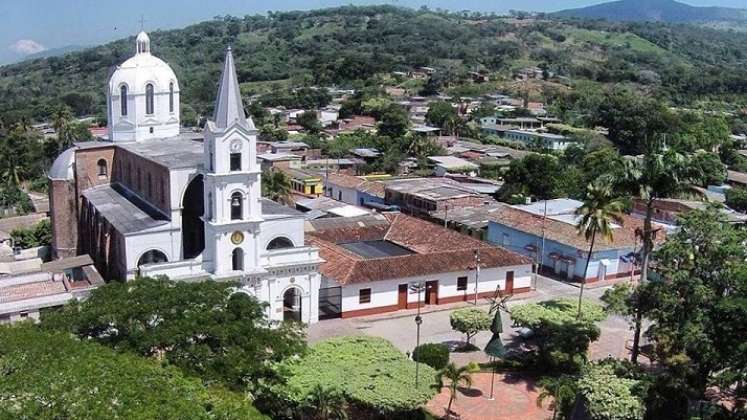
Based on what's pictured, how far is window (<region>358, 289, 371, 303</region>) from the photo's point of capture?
3622 cm

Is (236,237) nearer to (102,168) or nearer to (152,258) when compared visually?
(152,258)

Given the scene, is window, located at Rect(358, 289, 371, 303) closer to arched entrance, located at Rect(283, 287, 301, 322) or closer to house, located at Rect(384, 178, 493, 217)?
arched entrance, located at Rect(283, 287, 301, 322)

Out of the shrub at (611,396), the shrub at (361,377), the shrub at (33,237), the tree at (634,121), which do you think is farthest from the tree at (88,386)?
the tree at (634,121)

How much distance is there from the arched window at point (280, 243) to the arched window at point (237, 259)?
1967 mm

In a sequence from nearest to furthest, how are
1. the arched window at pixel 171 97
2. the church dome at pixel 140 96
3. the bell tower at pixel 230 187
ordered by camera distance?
1. the bell tower at pixel 230 187
2. the church dome at pixel 140 96
3. the arched window at pixel 171 97

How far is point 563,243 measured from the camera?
42.9 metres

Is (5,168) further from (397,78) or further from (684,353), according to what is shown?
(397,78)

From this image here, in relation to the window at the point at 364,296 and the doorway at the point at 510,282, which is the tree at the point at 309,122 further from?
the window at the point at 364,296

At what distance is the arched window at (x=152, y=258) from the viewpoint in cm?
3350

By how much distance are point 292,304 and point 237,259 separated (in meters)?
3.52

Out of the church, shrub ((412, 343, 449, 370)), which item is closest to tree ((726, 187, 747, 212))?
the church

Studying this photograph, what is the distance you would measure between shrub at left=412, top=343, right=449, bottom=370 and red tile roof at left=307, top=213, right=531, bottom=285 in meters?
7.06

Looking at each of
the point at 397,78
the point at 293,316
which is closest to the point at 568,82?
the point at 397,78

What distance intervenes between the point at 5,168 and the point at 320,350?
57.9 meters
